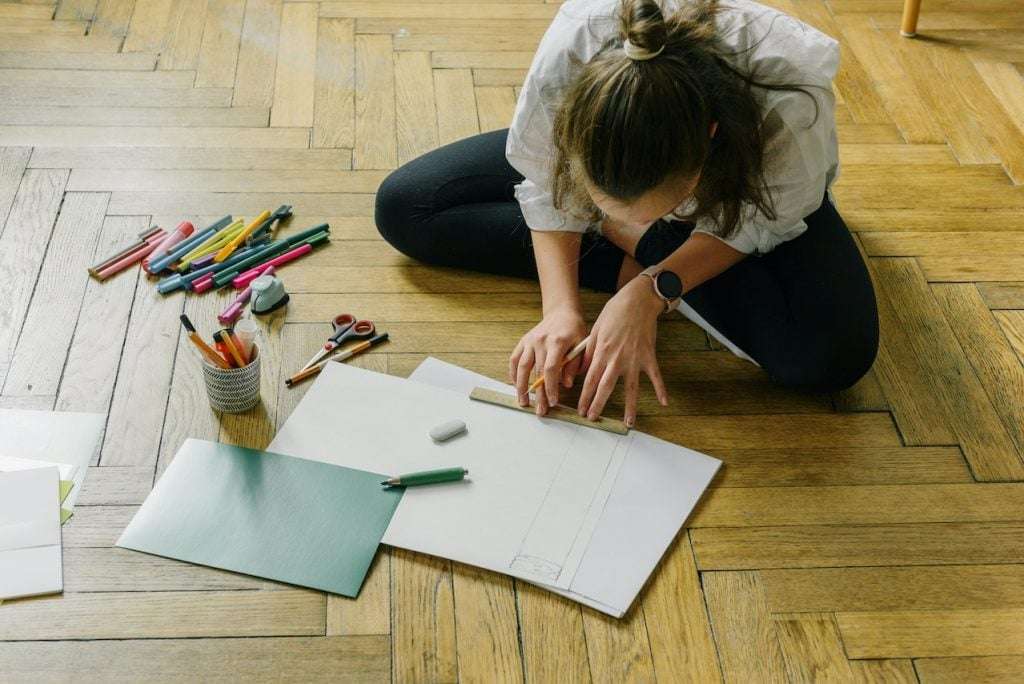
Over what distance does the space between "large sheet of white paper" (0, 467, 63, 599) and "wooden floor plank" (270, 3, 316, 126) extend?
91 centimetres

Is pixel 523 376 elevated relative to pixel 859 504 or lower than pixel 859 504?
elevated

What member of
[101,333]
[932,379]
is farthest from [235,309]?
[932,379]

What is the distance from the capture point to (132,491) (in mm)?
1445

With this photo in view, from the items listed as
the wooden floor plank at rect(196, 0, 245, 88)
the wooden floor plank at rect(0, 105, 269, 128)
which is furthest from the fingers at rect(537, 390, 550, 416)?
the wooden floor plank at rect(196, 0, 245, 88)

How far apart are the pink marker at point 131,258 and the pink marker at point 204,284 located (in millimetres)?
118

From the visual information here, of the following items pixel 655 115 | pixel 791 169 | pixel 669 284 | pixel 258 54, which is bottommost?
pixel 258 54

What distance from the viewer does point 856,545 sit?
1.43 meters

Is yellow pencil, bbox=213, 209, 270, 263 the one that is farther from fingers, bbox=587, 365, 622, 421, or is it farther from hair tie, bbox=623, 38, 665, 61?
hair tie, bbox=623, 38, 665, 61

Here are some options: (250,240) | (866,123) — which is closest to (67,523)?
(250,240)

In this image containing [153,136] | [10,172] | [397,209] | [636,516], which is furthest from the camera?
[153,136]

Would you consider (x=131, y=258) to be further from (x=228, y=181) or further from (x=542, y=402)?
(x=542, y=402)

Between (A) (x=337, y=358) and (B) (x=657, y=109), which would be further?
(A) (x=337, y=358)

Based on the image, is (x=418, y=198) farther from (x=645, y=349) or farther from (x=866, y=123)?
(x=866, y=123)

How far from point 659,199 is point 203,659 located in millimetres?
727
